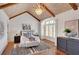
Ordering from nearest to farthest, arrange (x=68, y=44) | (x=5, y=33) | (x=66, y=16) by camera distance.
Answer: (x=5, y=33)
(x=66, y=16)
(x=68, y=44)

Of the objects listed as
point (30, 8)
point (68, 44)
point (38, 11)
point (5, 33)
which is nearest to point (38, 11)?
point (38, 11)

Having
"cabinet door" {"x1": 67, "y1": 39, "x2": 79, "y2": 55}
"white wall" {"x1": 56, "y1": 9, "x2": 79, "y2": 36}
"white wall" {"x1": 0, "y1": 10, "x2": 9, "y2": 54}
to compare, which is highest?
"white wall" {"x1": 56, "y1": 9, "x2": 79, "y2": 36}

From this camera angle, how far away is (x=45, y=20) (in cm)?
373

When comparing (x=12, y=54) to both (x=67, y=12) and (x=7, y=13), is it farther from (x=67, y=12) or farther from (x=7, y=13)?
(x=67, y=12)

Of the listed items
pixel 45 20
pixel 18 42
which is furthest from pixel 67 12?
pixel 18 42

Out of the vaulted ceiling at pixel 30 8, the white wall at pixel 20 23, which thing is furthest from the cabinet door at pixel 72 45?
the white wall at pixel 20 23

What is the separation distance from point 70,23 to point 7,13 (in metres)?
2.19

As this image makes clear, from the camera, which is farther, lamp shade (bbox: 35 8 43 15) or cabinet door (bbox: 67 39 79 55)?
cabinet door (bbox: 67 39 79 55)

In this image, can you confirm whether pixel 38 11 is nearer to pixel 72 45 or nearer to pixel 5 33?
pixel 5 33

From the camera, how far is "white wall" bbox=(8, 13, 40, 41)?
339 cm

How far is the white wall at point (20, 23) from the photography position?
339 centimetres

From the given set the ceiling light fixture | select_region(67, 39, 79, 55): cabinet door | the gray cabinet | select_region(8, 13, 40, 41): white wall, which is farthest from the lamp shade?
select_region(67, 39, 79, 55): cabinet door

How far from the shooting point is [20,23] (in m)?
3.51

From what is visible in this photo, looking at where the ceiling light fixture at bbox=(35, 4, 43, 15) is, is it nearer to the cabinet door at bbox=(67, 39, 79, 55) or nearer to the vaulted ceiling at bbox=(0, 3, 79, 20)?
the vaulted ceiling at bbox=(0, 3, 79, 20)
